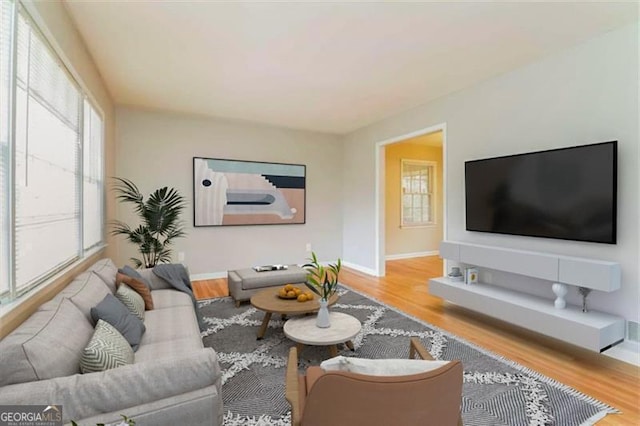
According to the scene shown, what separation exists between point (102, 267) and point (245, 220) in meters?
2.87

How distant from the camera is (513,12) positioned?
7.73ft

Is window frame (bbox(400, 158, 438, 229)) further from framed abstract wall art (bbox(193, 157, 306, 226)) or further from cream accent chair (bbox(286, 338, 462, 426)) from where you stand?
cream accent chair (bbox(286, 338, 462, 426))

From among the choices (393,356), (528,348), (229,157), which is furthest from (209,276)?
(528,348)

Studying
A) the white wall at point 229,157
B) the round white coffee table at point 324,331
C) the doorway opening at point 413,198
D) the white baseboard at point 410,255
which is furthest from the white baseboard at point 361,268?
the round white coffee table at point 324,331

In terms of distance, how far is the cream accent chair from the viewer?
0.99 meters

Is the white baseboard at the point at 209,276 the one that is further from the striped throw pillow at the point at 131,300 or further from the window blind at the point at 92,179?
the striped throw pillow at the point at 131,300

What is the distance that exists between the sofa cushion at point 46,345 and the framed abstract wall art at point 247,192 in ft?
11.8

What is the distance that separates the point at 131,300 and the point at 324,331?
1439 millimetres

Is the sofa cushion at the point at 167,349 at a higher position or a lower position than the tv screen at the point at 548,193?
lower

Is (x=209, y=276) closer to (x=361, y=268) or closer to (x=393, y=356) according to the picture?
(x=361, y=268)

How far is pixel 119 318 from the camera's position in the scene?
190 cm

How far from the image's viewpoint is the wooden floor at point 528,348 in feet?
6.86

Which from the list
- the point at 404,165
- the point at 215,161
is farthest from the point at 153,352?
the point at 404,165

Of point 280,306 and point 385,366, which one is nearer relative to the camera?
point 385,366
